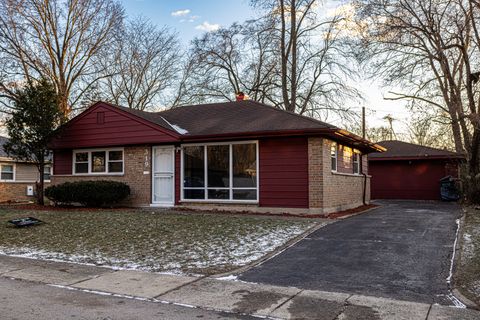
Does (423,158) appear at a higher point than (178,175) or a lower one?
higher

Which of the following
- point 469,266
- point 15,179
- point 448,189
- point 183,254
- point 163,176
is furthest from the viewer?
point 15,179

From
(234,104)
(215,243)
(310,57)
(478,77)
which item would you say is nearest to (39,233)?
(215,243)

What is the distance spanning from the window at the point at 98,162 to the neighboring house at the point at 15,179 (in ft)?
29.6

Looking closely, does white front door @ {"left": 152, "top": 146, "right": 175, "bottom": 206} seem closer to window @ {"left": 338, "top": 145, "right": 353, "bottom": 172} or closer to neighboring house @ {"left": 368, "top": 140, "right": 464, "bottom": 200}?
window @ {"left": 338, "top": 145, "right": 353, "bottom": 172}

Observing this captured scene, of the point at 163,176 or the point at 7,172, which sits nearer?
the point at 163,176

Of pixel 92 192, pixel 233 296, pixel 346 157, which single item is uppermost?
pixel 346 157

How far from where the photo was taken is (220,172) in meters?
15.9

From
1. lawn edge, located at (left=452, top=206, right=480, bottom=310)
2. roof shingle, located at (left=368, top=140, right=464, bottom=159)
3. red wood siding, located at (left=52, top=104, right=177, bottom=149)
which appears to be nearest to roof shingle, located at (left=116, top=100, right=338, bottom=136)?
red wood siding, located at (left=52, top=104, right=177, bottom=149)

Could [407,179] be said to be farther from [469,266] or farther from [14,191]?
[14,191]

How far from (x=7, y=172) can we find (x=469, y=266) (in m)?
26.4

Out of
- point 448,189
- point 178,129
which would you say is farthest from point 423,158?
point 178,129

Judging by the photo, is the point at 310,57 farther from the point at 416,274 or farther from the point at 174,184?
the point at 416,274

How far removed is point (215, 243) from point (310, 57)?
23.4 metres

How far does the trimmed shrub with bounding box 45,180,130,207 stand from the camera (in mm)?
16703
